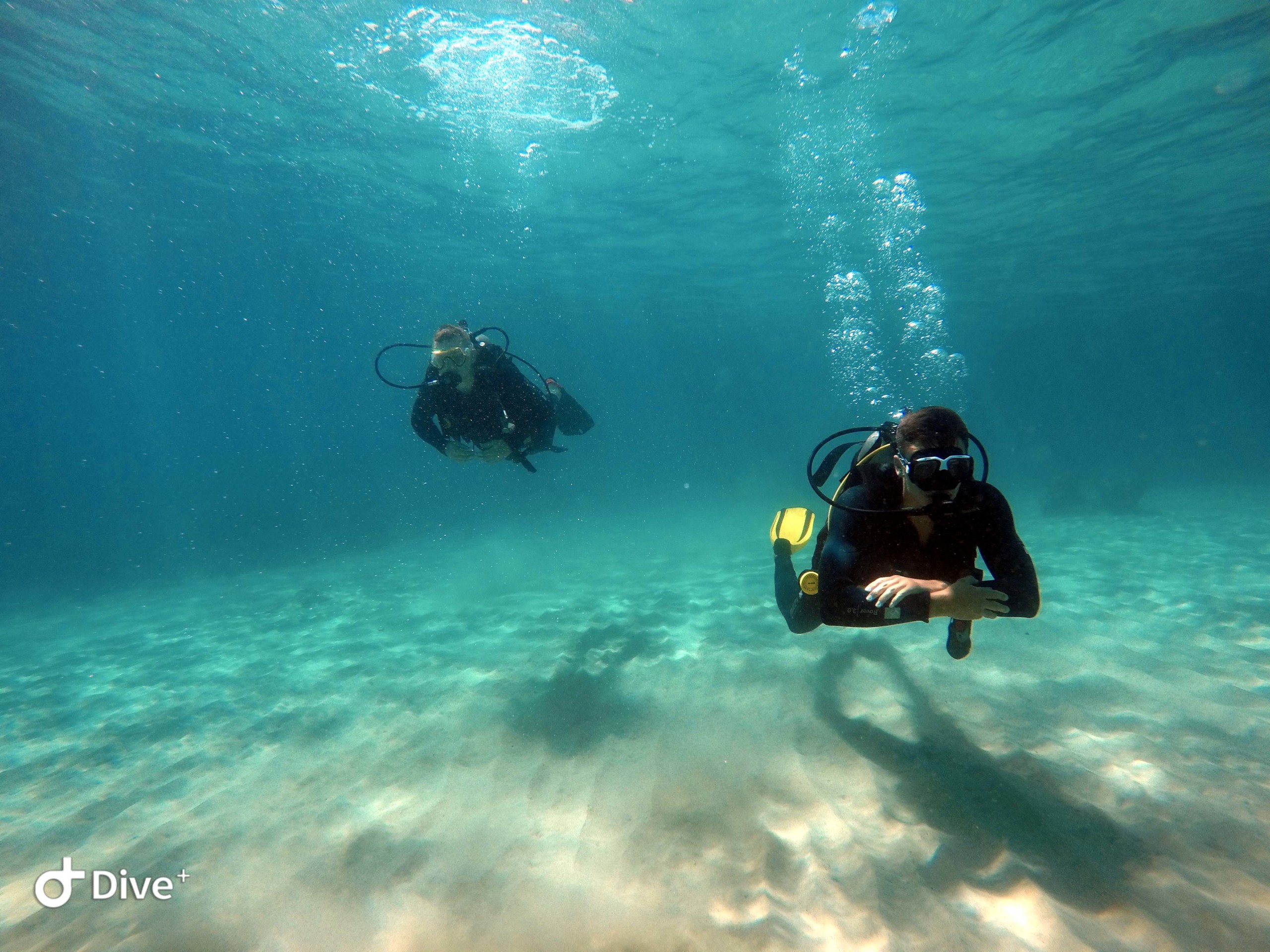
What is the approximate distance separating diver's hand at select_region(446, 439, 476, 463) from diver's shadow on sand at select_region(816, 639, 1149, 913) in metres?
4.86

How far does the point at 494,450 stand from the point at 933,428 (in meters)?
4.60

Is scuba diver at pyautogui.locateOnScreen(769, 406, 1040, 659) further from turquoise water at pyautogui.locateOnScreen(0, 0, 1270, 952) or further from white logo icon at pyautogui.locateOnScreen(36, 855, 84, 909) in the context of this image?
white logo icon at pyautogui.locateOnScreen(36, 855, 84, 909)

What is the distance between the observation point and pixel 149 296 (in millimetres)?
35031

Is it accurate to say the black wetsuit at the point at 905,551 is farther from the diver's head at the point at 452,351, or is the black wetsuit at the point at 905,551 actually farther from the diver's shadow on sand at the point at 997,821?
the diver's head at the point at 452,351

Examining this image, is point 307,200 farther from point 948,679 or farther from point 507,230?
point 948,679

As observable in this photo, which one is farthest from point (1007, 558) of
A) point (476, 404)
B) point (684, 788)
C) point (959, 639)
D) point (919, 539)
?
point (476, 404)

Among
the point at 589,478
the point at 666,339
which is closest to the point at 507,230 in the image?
the point at 666,339

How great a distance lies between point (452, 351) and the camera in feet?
20.3

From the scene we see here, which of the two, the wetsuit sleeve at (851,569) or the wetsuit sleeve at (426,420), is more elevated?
the wetsuit sleeve at (426,420)

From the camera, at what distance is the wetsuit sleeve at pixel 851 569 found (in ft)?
11.6

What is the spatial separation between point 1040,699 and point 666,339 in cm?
5058

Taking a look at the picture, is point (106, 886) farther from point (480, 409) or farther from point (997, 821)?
point (997, 821)

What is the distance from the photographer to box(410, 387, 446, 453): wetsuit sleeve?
6.80 metres

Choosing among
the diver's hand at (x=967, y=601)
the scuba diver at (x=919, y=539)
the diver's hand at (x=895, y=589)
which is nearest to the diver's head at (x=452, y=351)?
the scuba diver at (x=919, y=539)
